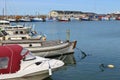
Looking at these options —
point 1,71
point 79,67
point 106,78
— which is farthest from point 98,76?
point 1,71

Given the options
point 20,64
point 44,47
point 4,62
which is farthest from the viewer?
point 44,47

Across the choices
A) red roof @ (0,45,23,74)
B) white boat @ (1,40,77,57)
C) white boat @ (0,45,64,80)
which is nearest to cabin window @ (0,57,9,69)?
white boat @ (0,45,64,80)

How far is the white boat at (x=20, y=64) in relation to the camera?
22.2m

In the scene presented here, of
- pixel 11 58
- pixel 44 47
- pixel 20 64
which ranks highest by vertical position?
pixel 11 58

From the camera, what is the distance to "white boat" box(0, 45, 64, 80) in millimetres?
22172

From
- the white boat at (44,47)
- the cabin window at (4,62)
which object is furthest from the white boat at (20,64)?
the white boat at (44,47)

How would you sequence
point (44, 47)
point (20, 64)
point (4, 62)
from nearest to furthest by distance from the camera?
point (4, 62) < point (20, 64) < point (44, 47)

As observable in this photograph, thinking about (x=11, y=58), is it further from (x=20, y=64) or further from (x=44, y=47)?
(x=44, y=47)

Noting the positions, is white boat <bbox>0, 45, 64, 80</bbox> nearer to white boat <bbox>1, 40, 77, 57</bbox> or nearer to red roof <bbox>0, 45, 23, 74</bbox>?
red roof <bbox>0, 45, 23, 74</bbox>

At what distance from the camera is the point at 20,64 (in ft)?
Answer: 74.4

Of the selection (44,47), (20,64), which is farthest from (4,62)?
(44,47)

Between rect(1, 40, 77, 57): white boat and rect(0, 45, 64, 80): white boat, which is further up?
rect(0, 45, 64, 80): white boat

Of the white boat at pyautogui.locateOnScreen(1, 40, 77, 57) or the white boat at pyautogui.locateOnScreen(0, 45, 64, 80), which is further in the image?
the white boat at pyautogui.locateOnScreen(1, 40, 77, 57)

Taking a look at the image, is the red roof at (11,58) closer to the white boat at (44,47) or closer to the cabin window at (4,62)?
the cabin window at (4,62)
